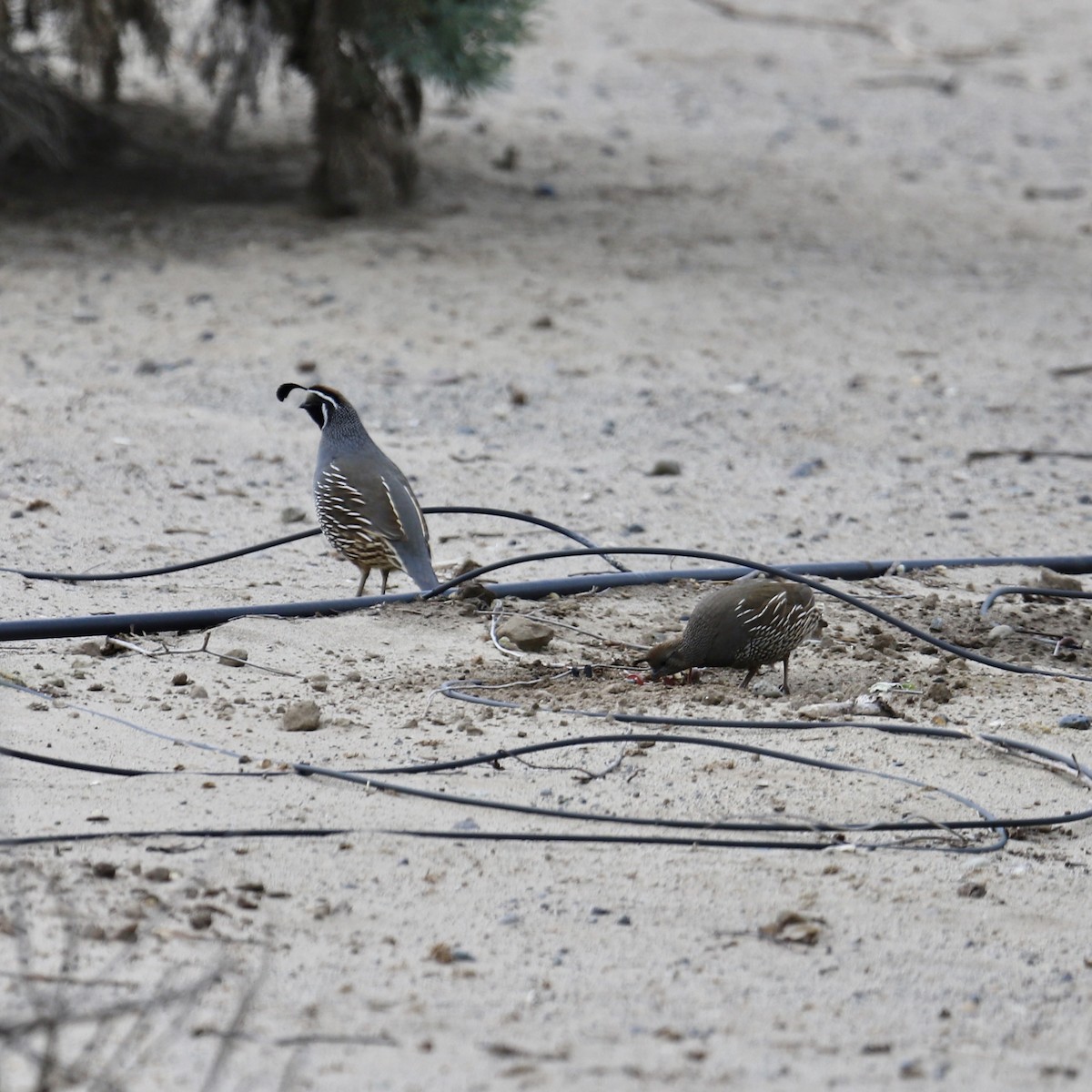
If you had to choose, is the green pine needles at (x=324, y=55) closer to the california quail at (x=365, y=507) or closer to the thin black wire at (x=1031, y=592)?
the california quail at (x=365, y=507)

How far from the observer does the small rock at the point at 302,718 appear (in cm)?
456

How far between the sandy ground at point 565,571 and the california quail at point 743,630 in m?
0.14

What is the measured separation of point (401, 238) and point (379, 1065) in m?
8.51

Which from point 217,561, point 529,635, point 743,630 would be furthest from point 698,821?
point 217,561

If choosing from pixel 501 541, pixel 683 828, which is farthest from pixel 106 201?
pixel 683 828

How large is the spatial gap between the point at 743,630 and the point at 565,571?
160 centimetres

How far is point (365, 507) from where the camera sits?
18.8 feet

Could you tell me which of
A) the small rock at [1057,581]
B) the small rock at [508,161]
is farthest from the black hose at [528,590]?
the small rock at [508,161]

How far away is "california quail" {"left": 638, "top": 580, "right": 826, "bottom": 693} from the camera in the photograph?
16.0 ft

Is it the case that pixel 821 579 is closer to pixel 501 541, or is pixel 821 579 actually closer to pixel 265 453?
pixel 501 541

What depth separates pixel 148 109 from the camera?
41.3 ft

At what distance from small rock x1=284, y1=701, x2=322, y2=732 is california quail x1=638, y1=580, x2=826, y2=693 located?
3.68ft

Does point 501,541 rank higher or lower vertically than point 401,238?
lower

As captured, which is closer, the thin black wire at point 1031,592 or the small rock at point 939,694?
the small rock at point 939,694
